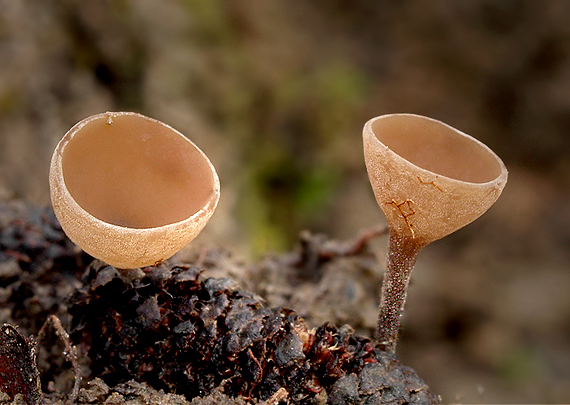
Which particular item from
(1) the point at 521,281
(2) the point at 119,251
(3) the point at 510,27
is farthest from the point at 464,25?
(2) the point at 119,251

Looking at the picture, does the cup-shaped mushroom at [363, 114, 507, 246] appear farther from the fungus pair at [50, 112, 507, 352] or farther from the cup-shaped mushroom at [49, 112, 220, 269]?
the cup-shaped mushroom at [49, 112, 220, 269]

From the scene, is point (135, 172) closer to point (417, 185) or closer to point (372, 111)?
point (417, 185)

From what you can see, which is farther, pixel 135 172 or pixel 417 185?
pixel 135 172

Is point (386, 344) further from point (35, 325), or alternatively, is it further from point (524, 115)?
point (524, 115)

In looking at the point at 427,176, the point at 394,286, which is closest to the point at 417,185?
the point at 427,176

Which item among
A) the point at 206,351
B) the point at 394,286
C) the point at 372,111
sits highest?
the point at 394,286

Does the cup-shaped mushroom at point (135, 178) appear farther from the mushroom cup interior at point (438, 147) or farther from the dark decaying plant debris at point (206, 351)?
the mushroom cup interior at point (438, 147)
